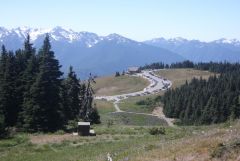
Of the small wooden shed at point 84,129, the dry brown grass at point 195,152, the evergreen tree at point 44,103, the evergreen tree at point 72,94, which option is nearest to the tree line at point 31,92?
the evergreen tree at point 44,103

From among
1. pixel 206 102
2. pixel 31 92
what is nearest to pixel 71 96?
pixel 31 92

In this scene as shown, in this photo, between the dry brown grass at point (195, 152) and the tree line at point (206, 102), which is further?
the tree line at point (206, 102)

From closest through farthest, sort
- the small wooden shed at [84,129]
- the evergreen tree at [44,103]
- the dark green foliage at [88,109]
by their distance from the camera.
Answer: the small wooden shed at [84,129], the evergreen tree at [44,103], the dark green foliage at [88,109]

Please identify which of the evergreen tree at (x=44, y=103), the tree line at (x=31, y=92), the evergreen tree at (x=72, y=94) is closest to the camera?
the evergreen tree at (x=44, y=103)

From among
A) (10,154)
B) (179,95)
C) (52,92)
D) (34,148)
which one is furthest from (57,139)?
(179,95)

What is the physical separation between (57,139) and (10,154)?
8.92 m

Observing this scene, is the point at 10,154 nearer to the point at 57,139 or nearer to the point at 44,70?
the point at 57,139

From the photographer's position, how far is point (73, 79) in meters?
82.1

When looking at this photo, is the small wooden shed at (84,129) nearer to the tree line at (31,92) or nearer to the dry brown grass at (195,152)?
the tree line at (31,92)

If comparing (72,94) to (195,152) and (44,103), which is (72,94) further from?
(195,152)

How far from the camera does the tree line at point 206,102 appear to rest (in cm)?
12681

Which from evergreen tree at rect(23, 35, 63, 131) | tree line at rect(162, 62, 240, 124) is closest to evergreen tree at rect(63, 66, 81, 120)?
evergreen tree at rect(23, 35, 63, 131)

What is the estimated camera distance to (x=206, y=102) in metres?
143

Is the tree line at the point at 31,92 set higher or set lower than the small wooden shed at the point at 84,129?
higher
